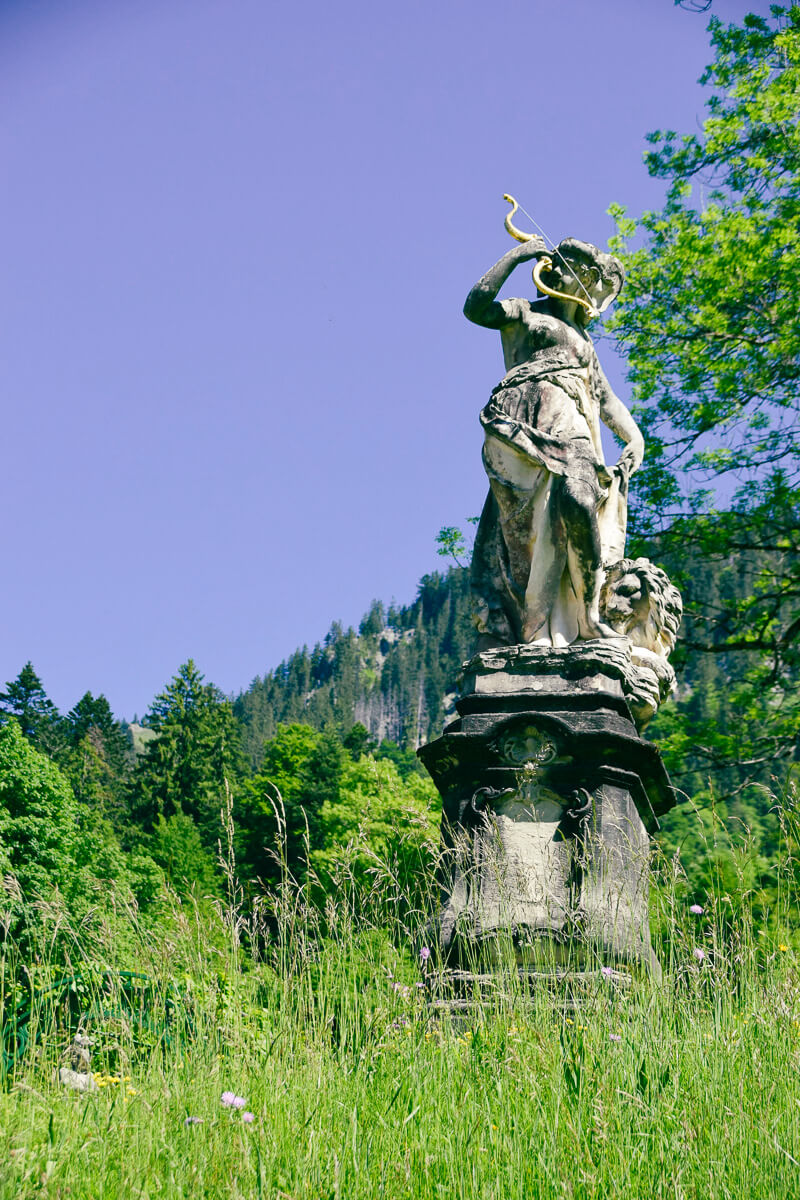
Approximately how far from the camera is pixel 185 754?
189ft

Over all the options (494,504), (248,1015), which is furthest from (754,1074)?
(494,504)

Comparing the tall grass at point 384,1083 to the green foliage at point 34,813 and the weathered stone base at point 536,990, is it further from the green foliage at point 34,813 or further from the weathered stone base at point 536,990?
the green foliage at point 34,813

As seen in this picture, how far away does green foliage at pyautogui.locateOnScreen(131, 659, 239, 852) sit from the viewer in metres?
56.2

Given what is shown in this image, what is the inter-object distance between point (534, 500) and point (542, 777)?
1917 mm

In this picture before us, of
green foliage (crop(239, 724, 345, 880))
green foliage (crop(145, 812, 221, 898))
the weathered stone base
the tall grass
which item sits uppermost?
green foliage (crop(239, 724, 345, 880))

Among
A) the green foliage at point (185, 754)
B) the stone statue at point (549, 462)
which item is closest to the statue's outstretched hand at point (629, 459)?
the stone statue at point (549, 462)

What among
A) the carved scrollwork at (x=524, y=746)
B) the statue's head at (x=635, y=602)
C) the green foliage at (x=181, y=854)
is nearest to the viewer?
the carved scrollwork at (x=524, y=746)

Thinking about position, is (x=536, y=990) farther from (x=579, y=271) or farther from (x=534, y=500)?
(x=579, y=271)

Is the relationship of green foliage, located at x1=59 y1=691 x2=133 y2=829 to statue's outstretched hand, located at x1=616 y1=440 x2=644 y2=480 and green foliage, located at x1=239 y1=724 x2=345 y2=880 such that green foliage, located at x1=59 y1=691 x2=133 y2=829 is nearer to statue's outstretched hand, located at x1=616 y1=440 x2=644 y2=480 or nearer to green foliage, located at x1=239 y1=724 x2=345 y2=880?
green foliage, located at x1=239 y1=724 x2=345 y2=880

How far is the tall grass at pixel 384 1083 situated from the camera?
9.04 ft

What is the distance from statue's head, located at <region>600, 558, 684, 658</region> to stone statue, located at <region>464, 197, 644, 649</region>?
0.35ft

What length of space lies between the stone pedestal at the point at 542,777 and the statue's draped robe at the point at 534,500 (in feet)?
1.61

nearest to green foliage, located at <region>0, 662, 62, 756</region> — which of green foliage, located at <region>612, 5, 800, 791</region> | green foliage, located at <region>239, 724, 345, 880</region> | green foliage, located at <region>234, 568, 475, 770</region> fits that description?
green foliage, located at <region>239, 724, 345, 880</region>

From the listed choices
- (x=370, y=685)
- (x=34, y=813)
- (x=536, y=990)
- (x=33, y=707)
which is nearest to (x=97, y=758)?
(x=33, y=707)
